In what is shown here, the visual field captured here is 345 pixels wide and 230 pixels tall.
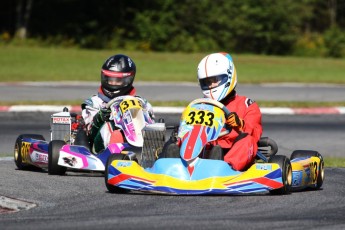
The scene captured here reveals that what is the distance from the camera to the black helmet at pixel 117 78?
34.3 feet

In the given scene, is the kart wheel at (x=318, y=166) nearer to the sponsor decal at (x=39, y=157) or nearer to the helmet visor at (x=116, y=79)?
the helmet visor at (x=116, y=79)

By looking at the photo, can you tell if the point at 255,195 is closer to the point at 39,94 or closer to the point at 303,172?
the point at 303,172

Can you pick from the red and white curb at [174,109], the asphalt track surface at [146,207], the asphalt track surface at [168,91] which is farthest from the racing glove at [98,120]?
the asphalt track surface at [168,91]

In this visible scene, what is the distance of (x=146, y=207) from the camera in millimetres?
7273

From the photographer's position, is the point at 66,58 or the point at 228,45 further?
the point at 228,45

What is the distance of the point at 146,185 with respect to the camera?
7.95 meters

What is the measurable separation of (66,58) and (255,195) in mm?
24477

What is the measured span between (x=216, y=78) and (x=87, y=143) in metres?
1.88

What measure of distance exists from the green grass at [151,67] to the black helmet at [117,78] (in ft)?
44.4

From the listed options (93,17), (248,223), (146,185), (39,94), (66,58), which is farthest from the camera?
(93,17)

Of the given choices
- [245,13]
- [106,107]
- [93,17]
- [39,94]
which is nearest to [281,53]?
[245,13]

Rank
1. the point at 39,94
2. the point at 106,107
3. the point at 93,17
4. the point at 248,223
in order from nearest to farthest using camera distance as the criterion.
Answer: the point at 248,223
the point at 106,107
the point at 39,94
the point at 93,17

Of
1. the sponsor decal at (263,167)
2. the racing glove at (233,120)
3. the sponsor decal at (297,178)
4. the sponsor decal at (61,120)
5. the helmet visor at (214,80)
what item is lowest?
the sponsor decal at (297,178)

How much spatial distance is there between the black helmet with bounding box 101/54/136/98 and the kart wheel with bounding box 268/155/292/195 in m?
2.67
